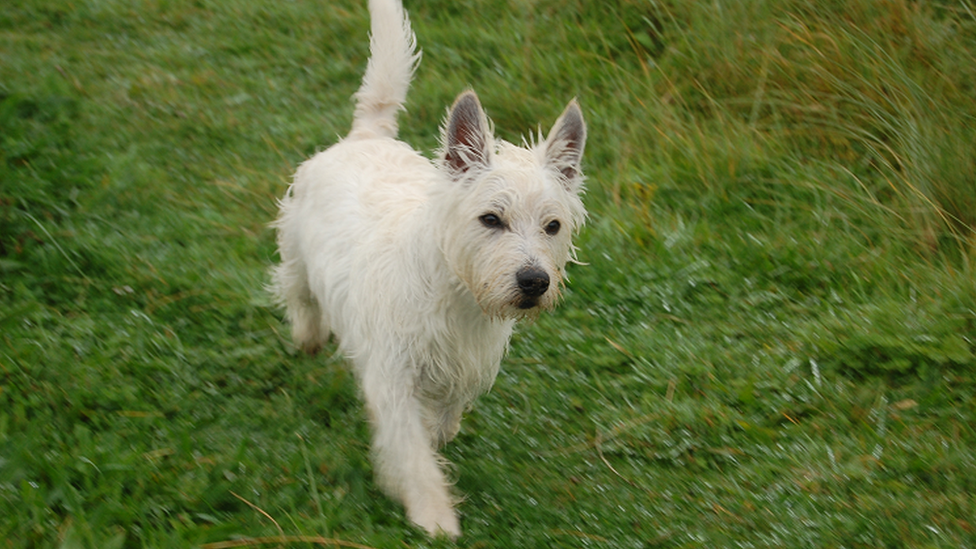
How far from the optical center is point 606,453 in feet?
13.9

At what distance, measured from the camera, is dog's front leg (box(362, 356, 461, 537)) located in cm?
350

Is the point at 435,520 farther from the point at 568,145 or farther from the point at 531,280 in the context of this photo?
the point at 568,145

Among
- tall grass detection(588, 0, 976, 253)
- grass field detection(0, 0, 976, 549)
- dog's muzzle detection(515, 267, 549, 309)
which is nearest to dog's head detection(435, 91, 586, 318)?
dog's muzzle detection(515, 267, 549, 309)

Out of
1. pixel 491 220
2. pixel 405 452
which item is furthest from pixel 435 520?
pixel 491 220

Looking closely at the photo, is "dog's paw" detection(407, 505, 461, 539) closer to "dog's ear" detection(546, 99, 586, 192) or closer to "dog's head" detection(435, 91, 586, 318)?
"dog's head" detection(435, 91, 586, 318)

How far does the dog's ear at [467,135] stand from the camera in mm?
3588

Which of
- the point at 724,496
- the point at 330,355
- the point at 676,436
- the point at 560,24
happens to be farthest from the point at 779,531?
the point at 560,24

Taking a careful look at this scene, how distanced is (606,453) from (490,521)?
2.82 feet

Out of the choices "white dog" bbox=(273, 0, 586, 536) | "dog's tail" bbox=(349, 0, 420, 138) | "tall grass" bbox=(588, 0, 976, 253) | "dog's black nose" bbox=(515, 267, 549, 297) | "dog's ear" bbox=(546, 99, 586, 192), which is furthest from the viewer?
"tall grass" bbox=(588, 0, 976, 253)

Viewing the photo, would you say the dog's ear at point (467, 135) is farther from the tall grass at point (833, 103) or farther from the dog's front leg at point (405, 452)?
the tall grass at point (833, 103)

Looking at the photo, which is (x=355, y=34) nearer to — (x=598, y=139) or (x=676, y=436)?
(x=598, y=139)

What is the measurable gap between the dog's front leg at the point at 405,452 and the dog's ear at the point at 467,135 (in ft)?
3.11

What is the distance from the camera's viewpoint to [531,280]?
10.8 feet

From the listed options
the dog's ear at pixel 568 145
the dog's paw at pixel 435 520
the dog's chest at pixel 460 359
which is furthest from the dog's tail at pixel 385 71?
the dog's paw at pixel 435 520
